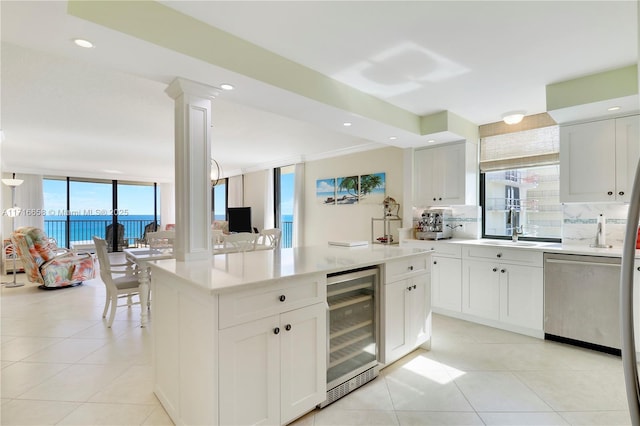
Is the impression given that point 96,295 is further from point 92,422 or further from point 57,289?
point 92,422

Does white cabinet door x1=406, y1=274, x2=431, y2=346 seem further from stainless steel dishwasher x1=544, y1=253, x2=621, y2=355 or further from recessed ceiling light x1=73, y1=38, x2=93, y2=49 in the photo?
recessed ceiling light x1=73, y1=38, x2=93, y2=49

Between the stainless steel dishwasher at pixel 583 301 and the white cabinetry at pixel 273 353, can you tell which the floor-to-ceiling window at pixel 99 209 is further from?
the stainless steel dishwasher at pixel 583 301

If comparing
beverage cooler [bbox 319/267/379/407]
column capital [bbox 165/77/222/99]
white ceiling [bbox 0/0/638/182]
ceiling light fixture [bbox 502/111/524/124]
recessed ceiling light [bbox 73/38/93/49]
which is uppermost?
white ceiling [bbox 0/0/638/182]

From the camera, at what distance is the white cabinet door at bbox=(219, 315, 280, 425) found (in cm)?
147

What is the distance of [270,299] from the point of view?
164 cm

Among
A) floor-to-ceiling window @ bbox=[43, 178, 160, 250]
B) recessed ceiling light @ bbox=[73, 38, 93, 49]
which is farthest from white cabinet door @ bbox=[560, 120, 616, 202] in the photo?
floor-to-ceiling window @ bbox=[43, 178, 160, 250]

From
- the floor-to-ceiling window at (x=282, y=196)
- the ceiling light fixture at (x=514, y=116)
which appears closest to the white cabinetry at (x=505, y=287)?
the ceiling light fixture at (x=514, y=116)

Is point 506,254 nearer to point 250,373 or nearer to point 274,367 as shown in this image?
point 274,367

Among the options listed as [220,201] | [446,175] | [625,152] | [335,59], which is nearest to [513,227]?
[446,175]

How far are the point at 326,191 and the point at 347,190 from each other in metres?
0.55

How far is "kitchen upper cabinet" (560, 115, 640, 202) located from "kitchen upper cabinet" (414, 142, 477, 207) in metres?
0.99

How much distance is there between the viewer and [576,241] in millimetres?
3369

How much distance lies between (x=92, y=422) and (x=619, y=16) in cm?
396

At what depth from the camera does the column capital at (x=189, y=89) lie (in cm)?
219
